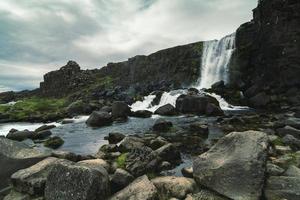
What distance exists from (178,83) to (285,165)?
234 ft

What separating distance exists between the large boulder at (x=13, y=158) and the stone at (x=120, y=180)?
4.19 metres

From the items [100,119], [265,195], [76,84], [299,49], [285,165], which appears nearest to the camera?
[265,195]

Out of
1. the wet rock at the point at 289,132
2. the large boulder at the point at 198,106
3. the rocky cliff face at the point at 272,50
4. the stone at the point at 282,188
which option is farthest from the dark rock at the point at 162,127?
the rocky cliff face at the point at 272,50

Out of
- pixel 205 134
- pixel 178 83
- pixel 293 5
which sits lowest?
pixel 205 134

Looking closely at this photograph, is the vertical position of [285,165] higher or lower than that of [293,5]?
lower

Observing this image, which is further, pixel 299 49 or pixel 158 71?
pixel 158 71

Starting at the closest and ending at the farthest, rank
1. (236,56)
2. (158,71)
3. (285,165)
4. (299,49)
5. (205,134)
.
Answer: (285,165), (205,134), (299,49), (236,56), (158,71)

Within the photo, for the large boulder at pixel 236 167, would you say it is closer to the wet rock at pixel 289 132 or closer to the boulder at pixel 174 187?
the boulder at pixel 174 187

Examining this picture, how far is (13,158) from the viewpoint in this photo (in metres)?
13.5

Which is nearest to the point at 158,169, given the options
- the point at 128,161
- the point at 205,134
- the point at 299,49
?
the point at 128,161

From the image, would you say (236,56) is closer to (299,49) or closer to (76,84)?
(299,49)

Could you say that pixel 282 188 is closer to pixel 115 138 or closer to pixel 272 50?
pixel 115 138

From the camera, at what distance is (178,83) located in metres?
83.6

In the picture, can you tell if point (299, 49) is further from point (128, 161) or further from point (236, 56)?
point (128, 161)
